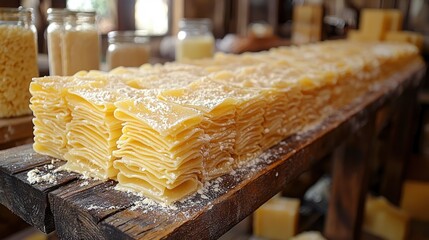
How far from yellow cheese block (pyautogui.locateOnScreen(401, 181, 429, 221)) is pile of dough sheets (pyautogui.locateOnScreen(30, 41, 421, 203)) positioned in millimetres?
3157

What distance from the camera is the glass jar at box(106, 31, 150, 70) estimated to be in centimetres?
206

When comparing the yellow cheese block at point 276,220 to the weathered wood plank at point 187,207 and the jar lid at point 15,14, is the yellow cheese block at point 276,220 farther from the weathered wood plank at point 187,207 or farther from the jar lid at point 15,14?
the jar lid at point 15,14

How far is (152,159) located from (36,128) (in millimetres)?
474

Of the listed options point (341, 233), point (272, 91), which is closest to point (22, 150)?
point (272, 91)

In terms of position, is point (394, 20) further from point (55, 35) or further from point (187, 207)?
point (187, 207)

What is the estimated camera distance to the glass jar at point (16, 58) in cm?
144

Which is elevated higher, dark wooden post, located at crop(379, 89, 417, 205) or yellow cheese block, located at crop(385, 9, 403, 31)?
yellow cheese block, located at crop(385, 9, 403, 31)

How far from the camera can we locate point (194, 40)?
264cm

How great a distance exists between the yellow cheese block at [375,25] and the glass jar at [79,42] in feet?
12.1

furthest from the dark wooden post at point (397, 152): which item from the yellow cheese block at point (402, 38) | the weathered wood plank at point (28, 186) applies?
the weathered wood plank at point (28, 186)

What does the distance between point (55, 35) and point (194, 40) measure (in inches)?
44.9

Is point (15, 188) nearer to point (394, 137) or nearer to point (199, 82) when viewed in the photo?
point (199, 82)

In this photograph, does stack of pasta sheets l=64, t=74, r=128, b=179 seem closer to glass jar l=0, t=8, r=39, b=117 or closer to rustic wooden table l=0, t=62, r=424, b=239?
rustic wooden table l=0, t=62, r=424, b=239

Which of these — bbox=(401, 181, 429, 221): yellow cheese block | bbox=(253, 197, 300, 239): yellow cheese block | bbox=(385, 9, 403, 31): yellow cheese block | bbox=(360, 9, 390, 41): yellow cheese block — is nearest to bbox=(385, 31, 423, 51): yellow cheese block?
bbox=(360, 9, 390, 41): yellow cheese block
